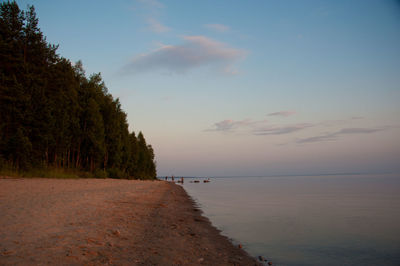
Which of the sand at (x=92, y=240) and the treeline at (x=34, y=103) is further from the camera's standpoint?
the treeline at (x=34, y=103)

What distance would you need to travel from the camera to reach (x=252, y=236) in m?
12.2

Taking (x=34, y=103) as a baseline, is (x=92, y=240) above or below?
below

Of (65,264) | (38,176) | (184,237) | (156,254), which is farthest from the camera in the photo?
(38,176)

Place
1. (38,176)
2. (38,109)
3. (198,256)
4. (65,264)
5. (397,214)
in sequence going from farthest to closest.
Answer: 1. (38,109)
2. (38,176)
3. (397,214)
4. (198,256)
5. (65,264)

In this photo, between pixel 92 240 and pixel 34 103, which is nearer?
pixel 92 240

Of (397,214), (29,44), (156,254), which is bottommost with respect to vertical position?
(397,214)

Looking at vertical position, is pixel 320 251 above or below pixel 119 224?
below

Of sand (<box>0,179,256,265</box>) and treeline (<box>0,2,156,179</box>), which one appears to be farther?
treeline (<box>0,2,156,179</box>)

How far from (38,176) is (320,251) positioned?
2734cm

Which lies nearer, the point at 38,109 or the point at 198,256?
the point at 198,256

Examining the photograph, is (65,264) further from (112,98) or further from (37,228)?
(112,98)

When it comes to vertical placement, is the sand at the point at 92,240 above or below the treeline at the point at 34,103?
→ below

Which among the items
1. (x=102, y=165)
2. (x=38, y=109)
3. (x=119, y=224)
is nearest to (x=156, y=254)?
(x=119, y=224)

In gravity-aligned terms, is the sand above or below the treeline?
below
